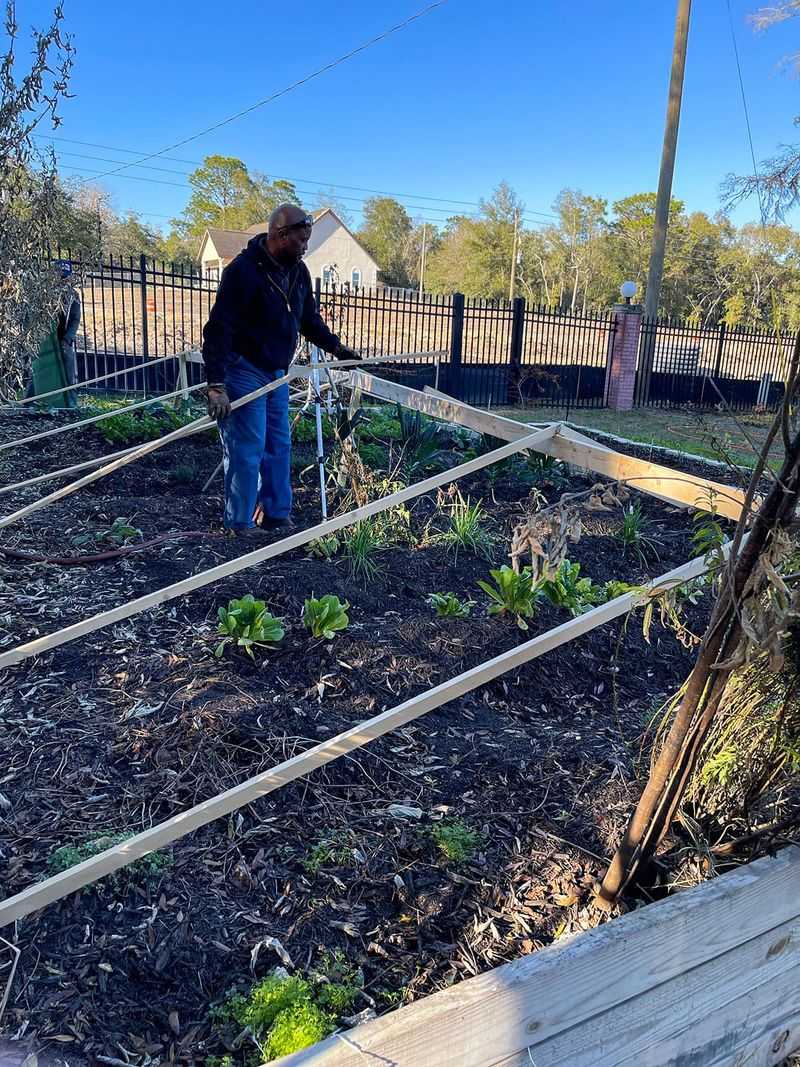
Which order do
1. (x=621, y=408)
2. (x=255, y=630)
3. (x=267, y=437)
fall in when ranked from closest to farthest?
1. (x=255, y=630)
2. (x=267, y=437)
3. (x=621, y=408)

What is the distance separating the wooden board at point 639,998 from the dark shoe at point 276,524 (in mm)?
3779

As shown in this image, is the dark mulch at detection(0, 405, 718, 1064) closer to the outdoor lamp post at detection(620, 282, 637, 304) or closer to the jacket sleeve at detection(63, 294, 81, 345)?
the jacket sleeve at detection(63, 294, 81, 345)

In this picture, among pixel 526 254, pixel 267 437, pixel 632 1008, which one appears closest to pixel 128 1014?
pixel 632 1008

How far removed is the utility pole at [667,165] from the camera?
1534 centimetres

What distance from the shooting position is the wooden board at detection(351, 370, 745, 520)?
246cm

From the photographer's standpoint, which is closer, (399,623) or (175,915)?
(175,915)

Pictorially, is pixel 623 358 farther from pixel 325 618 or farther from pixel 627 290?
pixel 325 618

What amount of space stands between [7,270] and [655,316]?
15208 mm

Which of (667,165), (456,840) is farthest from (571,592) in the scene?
(667,165)

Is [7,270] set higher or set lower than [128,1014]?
higher

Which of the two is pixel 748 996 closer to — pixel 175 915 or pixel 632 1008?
pixel 632 1008

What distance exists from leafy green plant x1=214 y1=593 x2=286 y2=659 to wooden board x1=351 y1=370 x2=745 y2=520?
4.55 ft

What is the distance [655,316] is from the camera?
55.6 feet

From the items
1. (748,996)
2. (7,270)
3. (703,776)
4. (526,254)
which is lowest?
(748,996)
